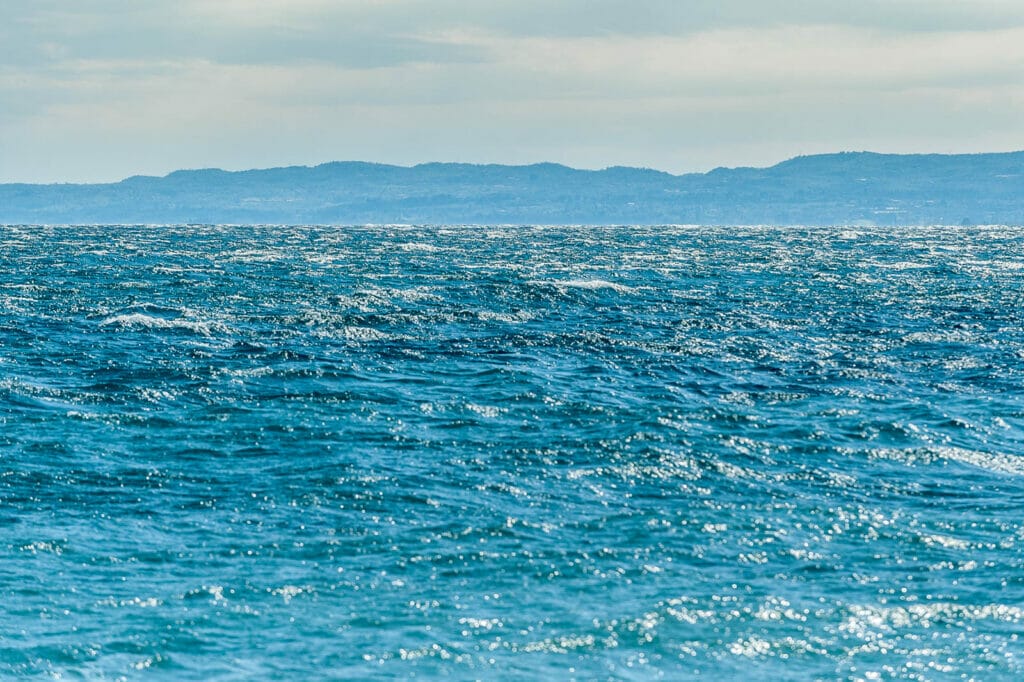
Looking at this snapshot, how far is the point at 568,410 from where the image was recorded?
34781mm

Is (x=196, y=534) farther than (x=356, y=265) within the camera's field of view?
No

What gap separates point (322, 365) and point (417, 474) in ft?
51.5

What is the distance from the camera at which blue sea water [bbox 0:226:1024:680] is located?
17875mm

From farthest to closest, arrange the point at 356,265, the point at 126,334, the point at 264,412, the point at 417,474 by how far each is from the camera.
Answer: the point at 356,265 → the point at 126,334 → the point at 264,412 → the point at 417,474

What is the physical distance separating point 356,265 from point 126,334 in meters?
54.7

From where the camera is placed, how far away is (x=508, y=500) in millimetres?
25422

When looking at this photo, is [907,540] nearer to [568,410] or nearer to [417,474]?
[417,474]

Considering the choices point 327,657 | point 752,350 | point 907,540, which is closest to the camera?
point 327,657

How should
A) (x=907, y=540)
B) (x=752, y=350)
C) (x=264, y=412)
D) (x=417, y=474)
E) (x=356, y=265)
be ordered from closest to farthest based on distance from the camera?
(x=907, y=540) → (x=417, y=474) → (x=264, y=412) → (x=752, y=350) → (x=356, y=265)

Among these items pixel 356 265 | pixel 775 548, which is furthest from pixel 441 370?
pixel 356 265

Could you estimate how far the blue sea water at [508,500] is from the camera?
17.9 m

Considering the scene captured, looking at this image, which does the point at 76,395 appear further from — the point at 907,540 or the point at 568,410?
the point at 907,540

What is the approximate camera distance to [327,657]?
682 inches

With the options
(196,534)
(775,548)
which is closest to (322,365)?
(196,534)
